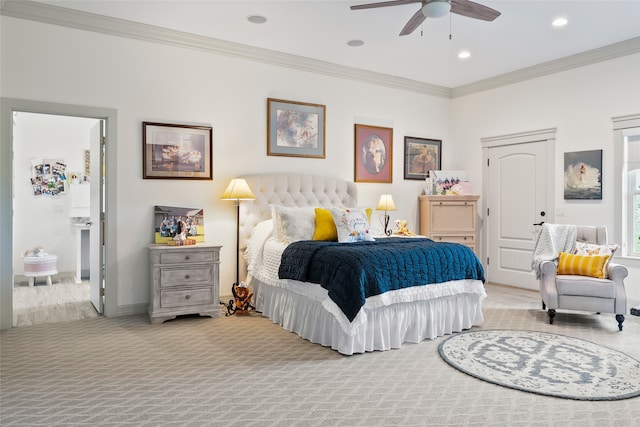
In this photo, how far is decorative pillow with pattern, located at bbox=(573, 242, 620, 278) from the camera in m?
4.40

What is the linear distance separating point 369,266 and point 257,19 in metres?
2.81

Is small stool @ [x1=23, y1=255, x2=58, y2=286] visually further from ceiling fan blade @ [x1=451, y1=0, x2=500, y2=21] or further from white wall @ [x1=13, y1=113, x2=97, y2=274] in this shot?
ceiling fan blade @ [x1=451, y1=0, x2=500, y2=21]

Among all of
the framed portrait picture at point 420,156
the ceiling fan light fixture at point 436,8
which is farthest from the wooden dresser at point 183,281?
the framed portrait picture at point 420,156

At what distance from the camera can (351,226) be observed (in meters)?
4.39

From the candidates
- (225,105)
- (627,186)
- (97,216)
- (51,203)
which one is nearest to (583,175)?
(627,186)

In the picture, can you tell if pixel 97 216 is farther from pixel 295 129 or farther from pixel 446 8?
pixel 446 8

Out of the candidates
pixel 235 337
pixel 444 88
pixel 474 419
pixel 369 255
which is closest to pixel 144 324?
pixel 235 337

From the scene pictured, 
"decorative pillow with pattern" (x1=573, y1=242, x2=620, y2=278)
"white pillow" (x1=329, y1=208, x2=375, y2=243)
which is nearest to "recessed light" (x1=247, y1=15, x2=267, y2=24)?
"white pillow" (x1=329, y1=208, x2=375, y2=243)

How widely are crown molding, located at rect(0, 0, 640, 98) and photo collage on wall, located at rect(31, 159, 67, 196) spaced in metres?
3.41

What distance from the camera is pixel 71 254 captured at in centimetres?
721

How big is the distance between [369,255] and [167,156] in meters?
2.61

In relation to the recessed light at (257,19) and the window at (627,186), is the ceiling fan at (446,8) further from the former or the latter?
the window at (627,186)

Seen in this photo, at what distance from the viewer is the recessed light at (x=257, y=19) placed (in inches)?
176

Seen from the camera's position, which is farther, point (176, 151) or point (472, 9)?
point (176, 151)
